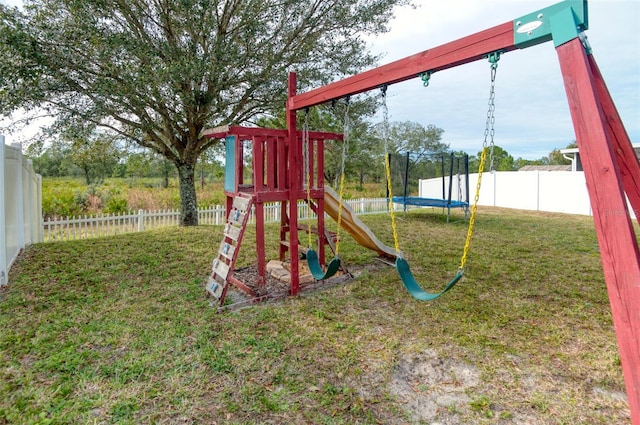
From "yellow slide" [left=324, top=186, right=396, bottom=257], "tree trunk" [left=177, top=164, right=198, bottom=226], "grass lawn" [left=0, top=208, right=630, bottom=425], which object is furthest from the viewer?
"tree trunk" [left=177, top=164, right=198, bottom=226]

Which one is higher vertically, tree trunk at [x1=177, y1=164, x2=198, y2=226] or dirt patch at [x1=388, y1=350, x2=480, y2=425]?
tree trunk at [x1=177, y1=164, x2=198, y2=226]

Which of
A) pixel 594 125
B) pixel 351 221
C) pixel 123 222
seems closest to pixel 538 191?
pixel 351 221

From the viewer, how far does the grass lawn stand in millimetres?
2027

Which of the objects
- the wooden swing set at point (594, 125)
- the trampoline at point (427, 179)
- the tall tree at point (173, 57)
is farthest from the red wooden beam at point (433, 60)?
the trampoline at point (427, 179)

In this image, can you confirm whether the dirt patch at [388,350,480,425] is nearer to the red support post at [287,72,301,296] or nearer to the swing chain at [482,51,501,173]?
the swing chain at [482,51,501,173]

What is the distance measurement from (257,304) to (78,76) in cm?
551

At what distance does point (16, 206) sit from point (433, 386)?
602 cm

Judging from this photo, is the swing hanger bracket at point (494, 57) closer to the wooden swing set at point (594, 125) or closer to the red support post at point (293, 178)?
the wooden swing set at point (594, 125)

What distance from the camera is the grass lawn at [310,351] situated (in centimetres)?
203

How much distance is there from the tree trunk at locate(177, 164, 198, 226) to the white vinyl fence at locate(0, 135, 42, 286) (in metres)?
2.67

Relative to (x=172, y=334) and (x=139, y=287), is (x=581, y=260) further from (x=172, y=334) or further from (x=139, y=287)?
(x=139, y=287)

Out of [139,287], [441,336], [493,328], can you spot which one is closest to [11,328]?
[139,287]

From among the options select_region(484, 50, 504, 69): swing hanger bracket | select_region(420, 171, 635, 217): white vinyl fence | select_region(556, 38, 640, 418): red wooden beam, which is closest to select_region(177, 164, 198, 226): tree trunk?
select_region(484, 50, 504, 69): swing hanger bracket

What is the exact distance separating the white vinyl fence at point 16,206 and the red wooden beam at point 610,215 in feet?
17.3
